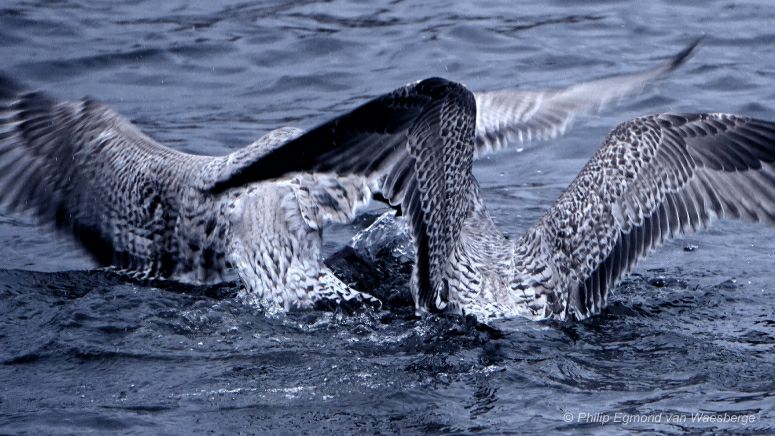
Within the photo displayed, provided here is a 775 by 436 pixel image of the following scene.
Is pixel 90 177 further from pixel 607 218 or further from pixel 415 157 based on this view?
pixel 607 218

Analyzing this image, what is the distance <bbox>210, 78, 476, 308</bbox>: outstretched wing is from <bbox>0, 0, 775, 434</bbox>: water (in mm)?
466

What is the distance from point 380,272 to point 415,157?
163 centimetres

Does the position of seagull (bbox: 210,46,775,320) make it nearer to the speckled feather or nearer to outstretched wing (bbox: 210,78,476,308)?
outstretched wing (bbox: 210,78,476,308)

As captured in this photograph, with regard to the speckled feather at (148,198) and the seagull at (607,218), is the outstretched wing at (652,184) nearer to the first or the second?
the seagull at (607,218)

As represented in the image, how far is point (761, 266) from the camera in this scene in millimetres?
7562

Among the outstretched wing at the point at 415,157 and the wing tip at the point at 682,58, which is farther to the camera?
the wing tip at the point at 682,58

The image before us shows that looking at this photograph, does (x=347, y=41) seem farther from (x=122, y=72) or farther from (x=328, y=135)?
(x=328, y=135)

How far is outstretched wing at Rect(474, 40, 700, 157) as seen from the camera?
8117 mm

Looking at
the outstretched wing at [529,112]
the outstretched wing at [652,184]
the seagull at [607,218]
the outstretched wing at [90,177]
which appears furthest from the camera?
the outstretched wing at [529,112]

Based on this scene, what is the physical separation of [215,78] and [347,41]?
1.37 m

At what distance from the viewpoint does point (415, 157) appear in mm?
6145

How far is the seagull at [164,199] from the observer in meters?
6.99

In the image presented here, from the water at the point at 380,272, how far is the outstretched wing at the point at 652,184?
16.6 inches

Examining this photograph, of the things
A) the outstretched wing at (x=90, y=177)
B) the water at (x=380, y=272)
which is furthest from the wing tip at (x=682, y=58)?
the outstretched wing at (x=90, y=177)
